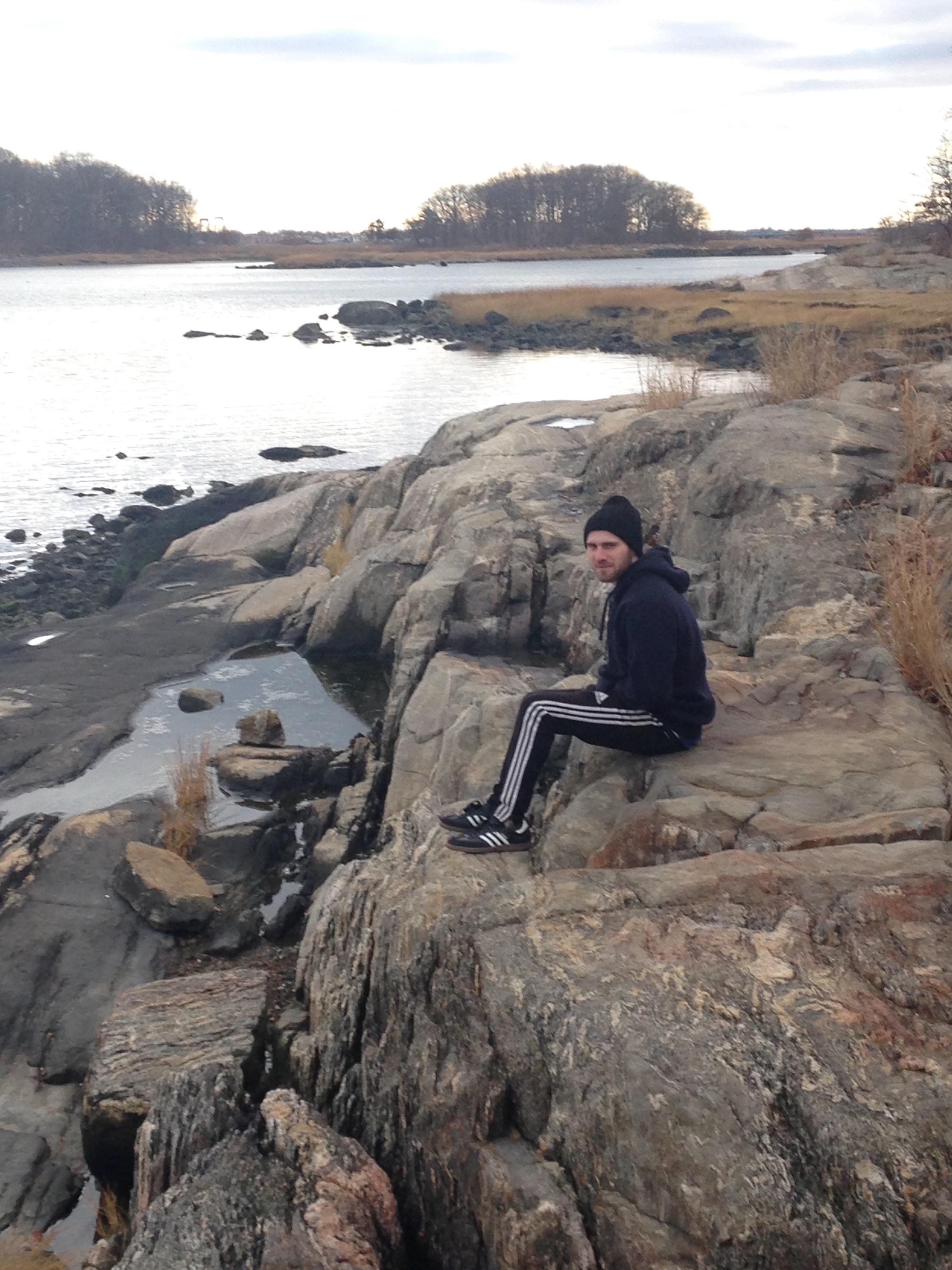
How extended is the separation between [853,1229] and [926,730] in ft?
9.36

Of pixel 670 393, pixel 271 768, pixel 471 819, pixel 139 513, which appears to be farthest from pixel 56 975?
pixel 139 513

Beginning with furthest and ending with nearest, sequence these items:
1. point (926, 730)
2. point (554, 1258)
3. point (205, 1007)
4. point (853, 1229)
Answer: point (205, 1007)
point (926, 730)
point (554, 1258)
point (853, 1229)

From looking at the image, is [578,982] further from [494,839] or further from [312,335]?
[312,335]

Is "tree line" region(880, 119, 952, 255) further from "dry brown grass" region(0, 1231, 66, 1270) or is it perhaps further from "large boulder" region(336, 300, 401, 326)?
"dry brown grass" region(0, 1231, 66, 1270)

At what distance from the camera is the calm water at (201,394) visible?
2612 cm

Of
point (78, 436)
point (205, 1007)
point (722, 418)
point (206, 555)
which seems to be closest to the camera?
point (205, 1007)

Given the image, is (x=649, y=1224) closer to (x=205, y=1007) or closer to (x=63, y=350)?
(x=205, y=1007)

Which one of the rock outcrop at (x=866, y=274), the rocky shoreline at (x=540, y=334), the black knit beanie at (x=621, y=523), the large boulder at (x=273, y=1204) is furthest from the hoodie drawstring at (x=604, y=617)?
the rock outcrop at (x=866, y=274)

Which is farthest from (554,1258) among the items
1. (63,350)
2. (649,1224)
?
(63,350)

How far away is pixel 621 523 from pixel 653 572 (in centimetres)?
29

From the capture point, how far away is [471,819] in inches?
218

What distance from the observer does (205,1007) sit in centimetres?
645

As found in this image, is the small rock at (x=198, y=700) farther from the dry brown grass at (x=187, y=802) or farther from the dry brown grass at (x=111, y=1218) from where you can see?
the dry brown grass at (x=111, y=1218)

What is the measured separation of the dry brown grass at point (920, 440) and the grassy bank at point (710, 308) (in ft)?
37.0
